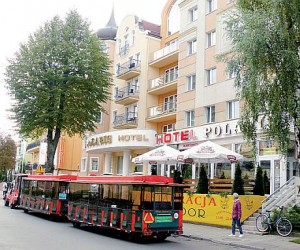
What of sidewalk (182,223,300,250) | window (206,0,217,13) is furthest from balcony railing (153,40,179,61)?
sidewalk (182,223,300,250)

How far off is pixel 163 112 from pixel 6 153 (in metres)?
42.0

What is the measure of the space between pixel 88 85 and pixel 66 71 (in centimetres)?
203

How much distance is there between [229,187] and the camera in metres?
21.0

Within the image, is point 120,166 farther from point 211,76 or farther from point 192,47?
point 211,76

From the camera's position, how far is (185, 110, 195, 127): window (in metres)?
29.7

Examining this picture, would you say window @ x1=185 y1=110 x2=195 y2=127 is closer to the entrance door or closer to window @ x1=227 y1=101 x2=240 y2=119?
window @ x1=227 y1=101 x2=240 y2=119

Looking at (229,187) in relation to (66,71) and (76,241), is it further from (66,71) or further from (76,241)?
(66,71)

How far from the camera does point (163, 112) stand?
3450 centimetres

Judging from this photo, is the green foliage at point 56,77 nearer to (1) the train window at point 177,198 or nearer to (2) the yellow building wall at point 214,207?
(2) the yellow building wall at point 214,207

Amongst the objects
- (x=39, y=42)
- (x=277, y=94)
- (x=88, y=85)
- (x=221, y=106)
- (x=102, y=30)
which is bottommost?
(x=277, y=94)

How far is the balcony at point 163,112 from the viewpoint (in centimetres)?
3300

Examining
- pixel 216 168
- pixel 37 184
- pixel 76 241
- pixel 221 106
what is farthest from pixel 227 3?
pixel 76 241

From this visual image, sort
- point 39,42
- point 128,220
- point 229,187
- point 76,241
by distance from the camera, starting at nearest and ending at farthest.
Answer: point 76,241, point 128,220, point 229,187, point 39,42

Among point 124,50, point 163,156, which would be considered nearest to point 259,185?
point 163,156
